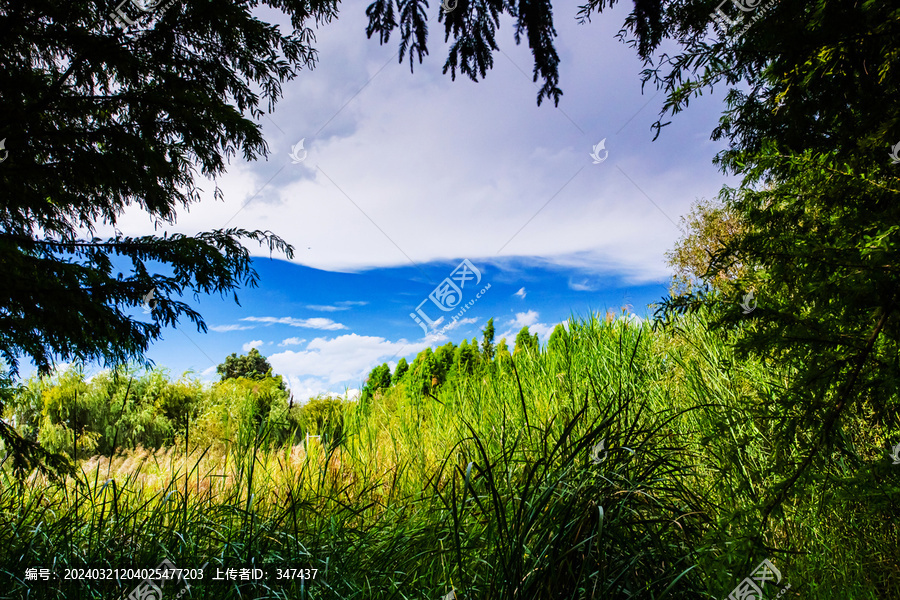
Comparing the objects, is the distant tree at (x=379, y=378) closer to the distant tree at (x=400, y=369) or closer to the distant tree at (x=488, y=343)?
the distant tree at (x=400, y=369)

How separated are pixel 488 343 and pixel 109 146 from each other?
6.21 m

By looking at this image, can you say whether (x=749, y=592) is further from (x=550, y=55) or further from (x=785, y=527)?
(x=550, y=55)

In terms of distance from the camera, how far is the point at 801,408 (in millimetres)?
1901

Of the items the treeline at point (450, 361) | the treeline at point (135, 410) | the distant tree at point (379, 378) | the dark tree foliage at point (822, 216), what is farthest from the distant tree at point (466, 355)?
the dark tree foliage at point (822, 216)

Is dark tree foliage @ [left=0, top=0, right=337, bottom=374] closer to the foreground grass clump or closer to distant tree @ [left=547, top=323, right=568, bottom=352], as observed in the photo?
the foreground grass clump

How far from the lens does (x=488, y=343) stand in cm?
830

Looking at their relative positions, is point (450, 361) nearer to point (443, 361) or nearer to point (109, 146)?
point (443, 361)

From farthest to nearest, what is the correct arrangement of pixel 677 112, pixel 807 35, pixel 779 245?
pixel 677 112
pixel 779 245
pixel 807 35

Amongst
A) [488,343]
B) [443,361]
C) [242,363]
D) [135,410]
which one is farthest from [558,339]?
[242,363]

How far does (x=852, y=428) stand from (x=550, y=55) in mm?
3258

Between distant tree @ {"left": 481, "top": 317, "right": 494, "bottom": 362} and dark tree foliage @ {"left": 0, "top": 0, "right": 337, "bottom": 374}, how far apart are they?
4.54m

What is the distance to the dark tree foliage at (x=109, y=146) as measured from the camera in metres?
3.22

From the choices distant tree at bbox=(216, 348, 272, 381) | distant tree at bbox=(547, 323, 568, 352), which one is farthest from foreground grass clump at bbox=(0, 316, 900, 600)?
distant tree at bbox=(216, 348, 272, 381)

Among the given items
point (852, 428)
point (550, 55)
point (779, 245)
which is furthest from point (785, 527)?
point (550, 55)
